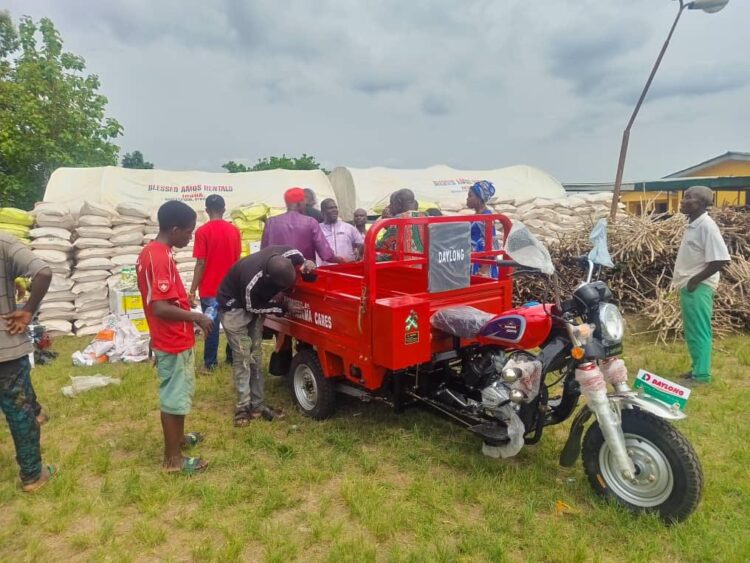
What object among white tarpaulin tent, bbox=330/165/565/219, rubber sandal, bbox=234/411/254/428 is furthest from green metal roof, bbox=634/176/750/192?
rubber sandal, bbox=234/411/254/428

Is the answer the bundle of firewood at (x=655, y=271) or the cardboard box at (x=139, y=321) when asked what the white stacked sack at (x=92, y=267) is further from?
the bundle of firewood at (x=655, y=271)

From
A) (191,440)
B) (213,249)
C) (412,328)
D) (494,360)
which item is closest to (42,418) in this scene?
(191,440)

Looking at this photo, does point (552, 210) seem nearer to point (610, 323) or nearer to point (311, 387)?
point (311, 387)

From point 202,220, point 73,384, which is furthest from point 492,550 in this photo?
point 202,220

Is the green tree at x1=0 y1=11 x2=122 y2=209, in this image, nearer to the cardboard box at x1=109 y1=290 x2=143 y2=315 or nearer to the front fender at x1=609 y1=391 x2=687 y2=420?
the cardboard box at x1=109 y1=290 x2=143 y2=315

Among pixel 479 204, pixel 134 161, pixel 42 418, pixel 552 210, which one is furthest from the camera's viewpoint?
pixel 134 161

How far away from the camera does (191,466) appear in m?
3.53

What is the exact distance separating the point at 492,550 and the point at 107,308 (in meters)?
7.37

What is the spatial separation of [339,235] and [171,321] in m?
3.46

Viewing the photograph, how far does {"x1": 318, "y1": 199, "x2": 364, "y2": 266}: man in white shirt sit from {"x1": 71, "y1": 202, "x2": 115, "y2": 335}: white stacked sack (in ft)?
13.0

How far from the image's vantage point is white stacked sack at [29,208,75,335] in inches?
305

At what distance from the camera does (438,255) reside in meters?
3.77

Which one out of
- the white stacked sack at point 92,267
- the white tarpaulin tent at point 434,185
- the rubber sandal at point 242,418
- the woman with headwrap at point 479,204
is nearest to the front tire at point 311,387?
the rubber sandal at point 242,418

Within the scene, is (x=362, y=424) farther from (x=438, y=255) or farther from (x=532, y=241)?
(x=532, y=241)
